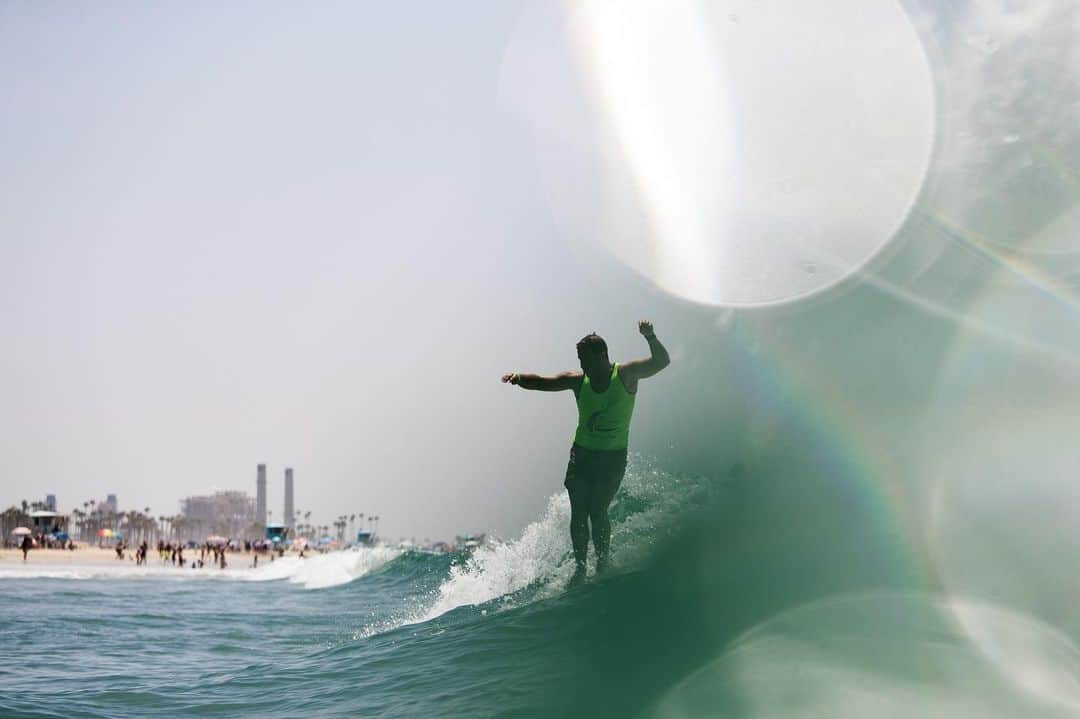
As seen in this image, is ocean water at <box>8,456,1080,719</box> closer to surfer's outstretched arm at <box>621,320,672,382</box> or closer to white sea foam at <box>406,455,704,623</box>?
white sea foam at <box>406,455,704,623</box>

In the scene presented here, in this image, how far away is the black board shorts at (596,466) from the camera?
6.79m

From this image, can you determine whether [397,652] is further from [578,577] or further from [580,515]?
[580,515]

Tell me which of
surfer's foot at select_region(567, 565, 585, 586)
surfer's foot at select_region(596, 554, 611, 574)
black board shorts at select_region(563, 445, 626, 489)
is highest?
black board shorts at select_region(563, 445, 626, 489)

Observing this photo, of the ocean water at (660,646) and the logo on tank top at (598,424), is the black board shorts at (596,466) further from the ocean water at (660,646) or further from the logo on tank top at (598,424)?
the ocean water at (660,646)

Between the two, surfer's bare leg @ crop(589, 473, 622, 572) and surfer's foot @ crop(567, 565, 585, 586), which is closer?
surfer's bare leg @ crop(589, 473, 622, 572)

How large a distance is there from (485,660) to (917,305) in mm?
5304

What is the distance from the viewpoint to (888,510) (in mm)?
6367

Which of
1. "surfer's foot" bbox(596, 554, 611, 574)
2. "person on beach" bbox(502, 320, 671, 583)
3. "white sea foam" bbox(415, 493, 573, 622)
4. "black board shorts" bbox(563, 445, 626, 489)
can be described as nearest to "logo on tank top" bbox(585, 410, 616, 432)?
"person on beach" bbox(502, 320, 671, 583)

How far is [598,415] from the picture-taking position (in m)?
6.71

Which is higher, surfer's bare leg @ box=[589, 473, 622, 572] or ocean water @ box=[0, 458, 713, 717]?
surfer's bare leg @ box=[589, 473, 622, 572]

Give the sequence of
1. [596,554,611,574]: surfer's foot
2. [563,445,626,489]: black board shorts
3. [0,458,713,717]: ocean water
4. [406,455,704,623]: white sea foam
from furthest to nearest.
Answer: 1. [406,455,704,623]: white sea foam
2. [596,554,611,574]: surfer's foot
3. [563,445,626,489]: black board shorts
4. [0,458,713,717]: ocean water

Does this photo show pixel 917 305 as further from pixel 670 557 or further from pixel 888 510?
pixel 670 557

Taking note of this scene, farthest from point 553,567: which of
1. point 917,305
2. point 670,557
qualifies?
point 917,305

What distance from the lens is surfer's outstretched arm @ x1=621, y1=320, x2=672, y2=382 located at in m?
6.33
